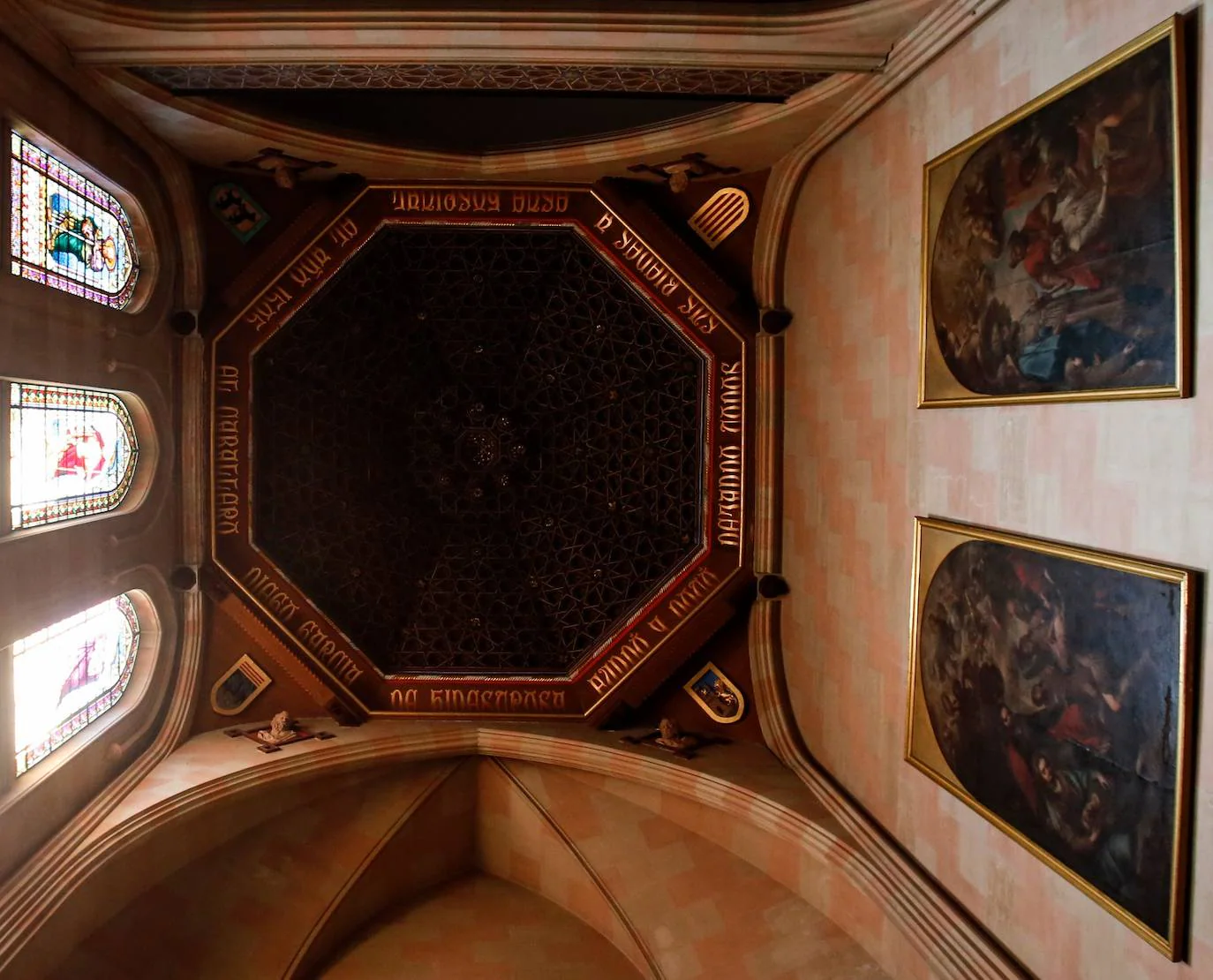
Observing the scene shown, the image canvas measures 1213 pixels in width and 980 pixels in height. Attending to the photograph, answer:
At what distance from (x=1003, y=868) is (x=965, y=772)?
1.85 feet

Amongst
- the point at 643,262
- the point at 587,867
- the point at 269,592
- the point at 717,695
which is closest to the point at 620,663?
the point at 717,695

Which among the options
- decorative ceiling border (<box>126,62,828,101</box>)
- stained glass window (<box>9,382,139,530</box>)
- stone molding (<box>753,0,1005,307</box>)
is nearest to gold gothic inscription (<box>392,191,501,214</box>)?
decorative ceiling border (<box>126,62,828,101</box>)

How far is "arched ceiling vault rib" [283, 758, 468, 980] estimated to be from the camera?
802 centimetres

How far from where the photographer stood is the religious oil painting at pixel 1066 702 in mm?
3898

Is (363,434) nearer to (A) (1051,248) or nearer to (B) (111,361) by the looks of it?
(B) (111,361)

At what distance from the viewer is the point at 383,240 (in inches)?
345

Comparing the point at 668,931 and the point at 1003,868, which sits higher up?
the point at 1003,868

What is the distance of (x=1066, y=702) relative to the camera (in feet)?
14.9

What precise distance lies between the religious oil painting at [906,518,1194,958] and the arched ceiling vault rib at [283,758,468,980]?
4803 mm

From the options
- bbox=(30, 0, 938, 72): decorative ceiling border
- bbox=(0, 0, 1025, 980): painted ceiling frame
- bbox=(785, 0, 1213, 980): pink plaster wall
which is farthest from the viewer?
bbox=(30, 0, 938, 72): decorative ceiling border

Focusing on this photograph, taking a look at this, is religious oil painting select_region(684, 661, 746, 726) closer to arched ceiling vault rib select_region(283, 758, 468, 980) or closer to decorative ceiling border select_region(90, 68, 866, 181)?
arched ceiling vault rib select_region(283, 758, 468, 980)

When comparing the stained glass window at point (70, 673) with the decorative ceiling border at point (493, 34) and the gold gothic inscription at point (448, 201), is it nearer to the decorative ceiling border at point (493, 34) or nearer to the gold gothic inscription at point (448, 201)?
the decorative ceiling border at point (493, 34)

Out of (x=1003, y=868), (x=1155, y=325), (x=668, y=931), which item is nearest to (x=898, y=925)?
(x=1003, y=868)

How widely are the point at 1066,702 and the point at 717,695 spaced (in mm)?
4507
